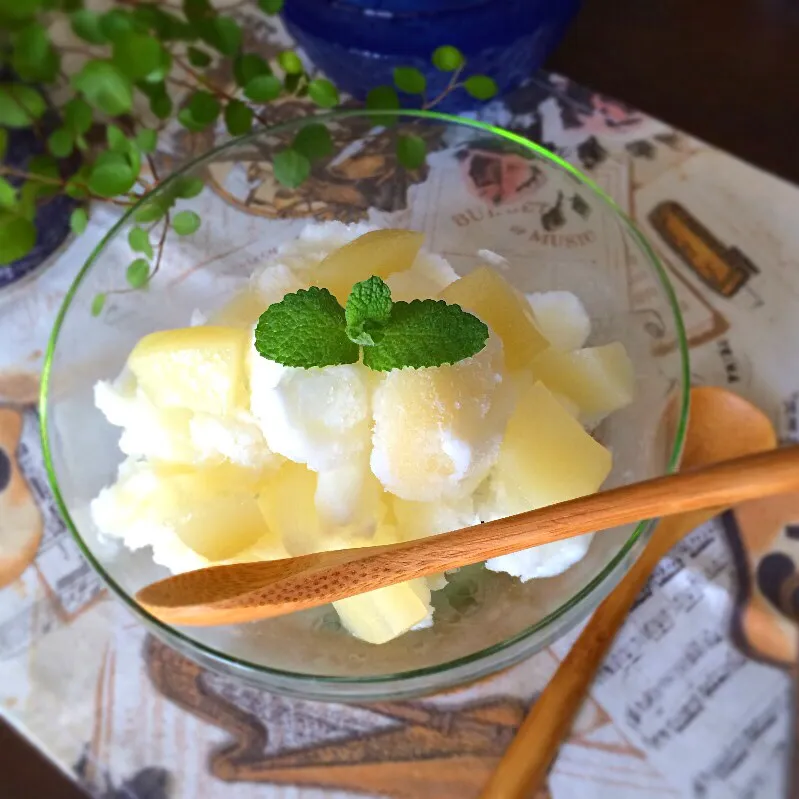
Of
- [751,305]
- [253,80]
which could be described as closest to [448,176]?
[253,80]

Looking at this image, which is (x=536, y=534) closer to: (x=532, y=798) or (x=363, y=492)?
(x=363, y=492)

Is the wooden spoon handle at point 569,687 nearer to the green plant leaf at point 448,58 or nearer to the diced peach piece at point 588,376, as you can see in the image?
the diced peach piece at point 588,376

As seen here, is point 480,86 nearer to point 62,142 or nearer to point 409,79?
point 409,79

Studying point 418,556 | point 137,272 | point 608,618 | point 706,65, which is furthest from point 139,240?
point 706,65

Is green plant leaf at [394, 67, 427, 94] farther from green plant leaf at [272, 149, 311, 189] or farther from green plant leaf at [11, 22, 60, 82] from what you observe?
green plant leaf at [11, 22, 60, 82]

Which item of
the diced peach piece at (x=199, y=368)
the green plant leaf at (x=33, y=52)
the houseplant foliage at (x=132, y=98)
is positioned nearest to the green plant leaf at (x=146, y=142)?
the houseplant foliage at (x=132, y=98)

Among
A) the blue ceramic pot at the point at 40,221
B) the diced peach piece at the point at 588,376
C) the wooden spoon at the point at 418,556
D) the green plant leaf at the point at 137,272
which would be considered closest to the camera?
the wooden spoon at the point at 418,556
